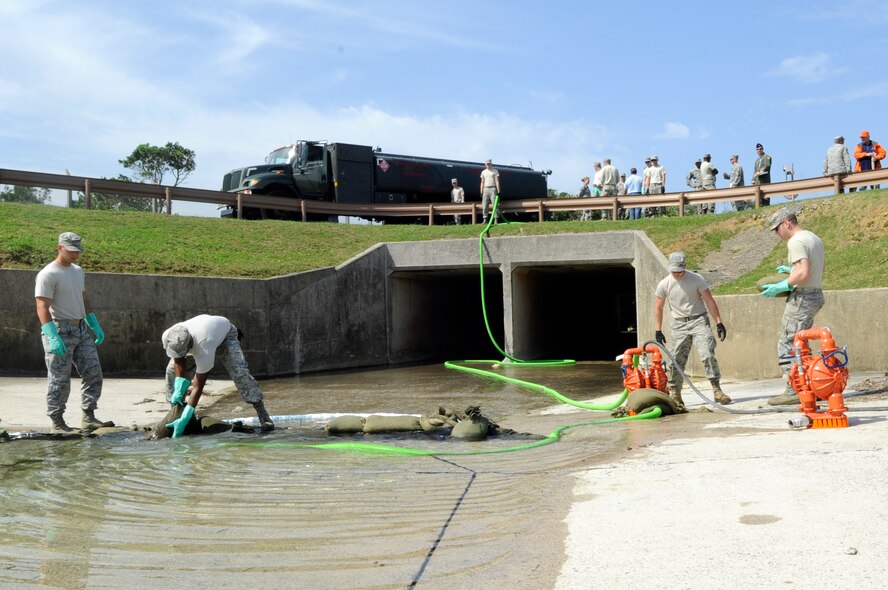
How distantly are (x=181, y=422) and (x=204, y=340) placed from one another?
0.82 metres

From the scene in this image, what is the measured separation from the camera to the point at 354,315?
770 inches

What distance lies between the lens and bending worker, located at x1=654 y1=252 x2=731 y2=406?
9.27 m

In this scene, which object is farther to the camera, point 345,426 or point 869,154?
point 869,154

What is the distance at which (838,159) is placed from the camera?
64.2 ft

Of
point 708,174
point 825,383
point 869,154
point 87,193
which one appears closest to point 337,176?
point 87,193

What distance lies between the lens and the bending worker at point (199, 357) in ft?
26.5

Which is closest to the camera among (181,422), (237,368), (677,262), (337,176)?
(181,422)

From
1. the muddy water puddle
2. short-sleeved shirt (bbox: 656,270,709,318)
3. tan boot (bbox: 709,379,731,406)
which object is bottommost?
the muddy water puddle

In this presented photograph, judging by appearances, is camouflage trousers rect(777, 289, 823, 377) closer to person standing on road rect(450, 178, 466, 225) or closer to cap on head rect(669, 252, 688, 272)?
cap on head rect(669, 252, 688, 272)

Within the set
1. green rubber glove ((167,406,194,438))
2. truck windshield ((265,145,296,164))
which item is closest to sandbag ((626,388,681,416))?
green rubber glove ((167,406,194,438))

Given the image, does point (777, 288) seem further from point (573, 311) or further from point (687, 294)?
point (573, 311)

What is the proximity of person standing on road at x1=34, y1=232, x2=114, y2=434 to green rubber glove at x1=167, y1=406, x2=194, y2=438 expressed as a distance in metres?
1.12

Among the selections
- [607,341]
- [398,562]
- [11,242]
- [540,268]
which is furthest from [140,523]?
[607,341]

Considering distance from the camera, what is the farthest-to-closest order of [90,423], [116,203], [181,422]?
[116,203] < [90,423] < [181,422]
